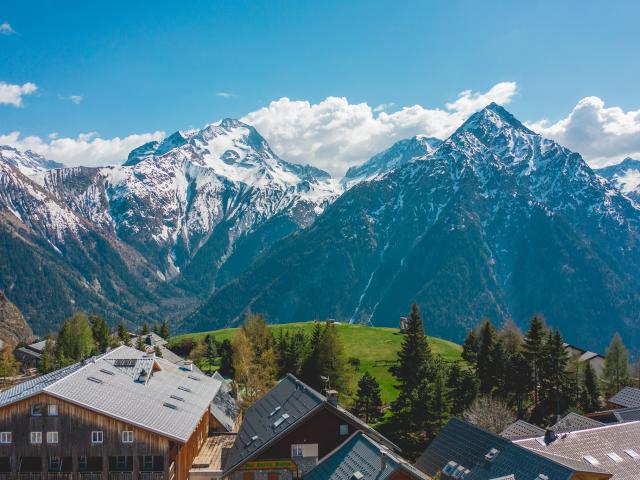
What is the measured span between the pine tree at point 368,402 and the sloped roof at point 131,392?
76.5 ft

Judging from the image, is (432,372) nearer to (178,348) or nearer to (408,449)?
(408,449)

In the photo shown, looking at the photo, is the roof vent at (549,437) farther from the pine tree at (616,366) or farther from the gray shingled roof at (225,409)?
the pine tree at (616,366)

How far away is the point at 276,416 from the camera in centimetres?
5775

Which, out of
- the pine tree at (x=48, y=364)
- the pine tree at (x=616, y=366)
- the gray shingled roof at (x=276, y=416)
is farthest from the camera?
the pine tree at (x=48, y=364)

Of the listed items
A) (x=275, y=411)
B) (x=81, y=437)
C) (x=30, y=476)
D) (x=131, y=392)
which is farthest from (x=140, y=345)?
(x=275, y=411)

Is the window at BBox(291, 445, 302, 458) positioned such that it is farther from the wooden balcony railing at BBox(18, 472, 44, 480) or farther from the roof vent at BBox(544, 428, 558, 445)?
the wooden balcony railing at BBox(18, 472, 44, 480)

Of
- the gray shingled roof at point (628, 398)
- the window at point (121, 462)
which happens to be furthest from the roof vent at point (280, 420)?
the gray shingled roof at point (628, 398)

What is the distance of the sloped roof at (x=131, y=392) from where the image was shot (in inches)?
2127

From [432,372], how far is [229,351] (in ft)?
198

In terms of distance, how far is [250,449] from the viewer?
53156 mm

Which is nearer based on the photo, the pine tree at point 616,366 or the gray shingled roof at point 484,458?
the gray shingled roof at point 484,458

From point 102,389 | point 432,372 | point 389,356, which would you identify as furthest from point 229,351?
point 102,389

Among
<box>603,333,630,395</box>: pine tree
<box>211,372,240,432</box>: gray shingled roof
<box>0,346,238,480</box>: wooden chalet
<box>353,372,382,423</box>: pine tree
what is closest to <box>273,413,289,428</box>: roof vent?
<box>0,346,238,480</box>: wooden chalet

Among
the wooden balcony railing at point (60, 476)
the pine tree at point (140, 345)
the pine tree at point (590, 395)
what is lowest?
the pine tree at point (590, 395)
